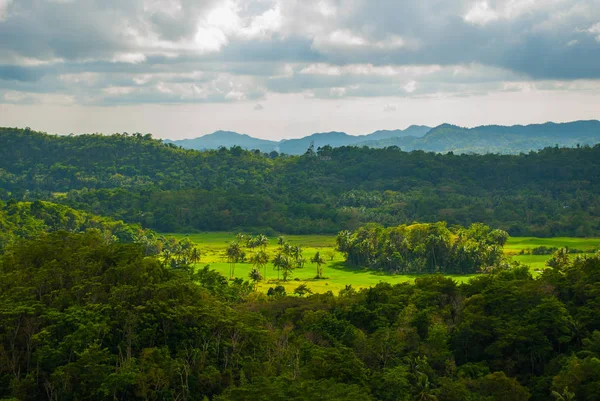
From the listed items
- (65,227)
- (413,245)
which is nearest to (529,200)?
(413,245)

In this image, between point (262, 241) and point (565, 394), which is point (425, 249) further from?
point (565, 394)

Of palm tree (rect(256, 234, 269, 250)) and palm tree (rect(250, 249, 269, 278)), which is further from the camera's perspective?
palm tree (rect(256, 234, 269, 250))

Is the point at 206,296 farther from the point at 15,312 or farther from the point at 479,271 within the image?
the point at 479,271

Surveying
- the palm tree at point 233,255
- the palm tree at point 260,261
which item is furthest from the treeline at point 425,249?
the palm tree at point 233,255

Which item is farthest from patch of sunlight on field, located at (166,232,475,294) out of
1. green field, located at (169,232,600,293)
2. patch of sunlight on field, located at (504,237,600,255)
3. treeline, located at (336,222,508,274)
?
patch of sunlight on field, located at (504,237,600,255)

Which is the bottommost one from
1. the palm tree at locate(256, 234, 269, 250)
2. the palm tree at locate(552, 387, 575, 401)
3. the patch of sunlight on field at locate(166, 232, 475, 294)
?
the patch of sunlight on field at locate(166, 232, 475, 294)

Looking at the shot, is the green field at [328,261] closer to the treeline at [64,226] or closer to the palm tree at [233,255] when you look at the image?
the palm tree at [233,255]

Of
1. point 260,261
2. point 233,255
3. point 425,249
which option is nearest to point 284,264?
point 260,261

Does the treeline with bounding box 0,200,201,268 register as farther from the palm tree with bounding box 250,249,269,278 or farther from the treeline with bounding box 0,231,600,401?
the treeline with bounding box 0,231,600,401

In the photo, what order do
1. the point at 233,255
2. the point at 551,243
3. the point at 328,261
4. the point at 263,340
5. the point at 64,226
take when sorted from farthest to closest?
1. the point at 64,226
2. the point at 551,243
3. the point at 328,261
4. the point at 233,255
5. the point at 263,340
